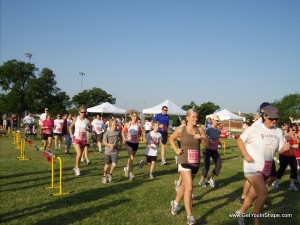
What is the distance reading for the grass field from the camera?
18.2ft

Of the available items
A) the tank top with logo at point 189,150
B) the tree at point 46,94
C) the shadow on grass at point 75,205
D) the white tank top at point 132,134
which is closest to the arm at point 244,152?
the tank top with logo at point 189,150

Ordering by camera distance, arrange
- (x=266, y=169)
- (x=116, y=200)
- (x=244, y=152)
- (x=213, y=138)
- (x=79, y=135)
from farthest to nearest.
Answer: (x=79, y=135)
(x=213, y=138)
(x=116, y=200)
(x=244, y=152)
(x=266, y=169)

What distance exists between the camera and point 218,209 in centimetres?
627

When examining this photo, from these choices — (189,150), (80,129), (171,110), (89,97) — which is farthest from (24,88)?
(189,150)

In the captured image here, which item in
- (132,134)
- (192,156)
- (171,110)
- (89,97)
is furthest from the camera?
(89,97)

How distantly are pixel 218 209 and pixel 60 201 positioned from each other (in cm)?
330

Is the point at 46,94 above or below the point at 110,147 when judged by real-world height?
above

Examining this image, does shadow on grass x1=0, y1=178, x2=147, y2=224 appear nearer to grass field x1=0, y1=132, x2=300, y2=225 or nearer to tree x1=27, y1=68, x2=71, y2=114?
grass field x1=0, y1=132, x2=300, y2=225

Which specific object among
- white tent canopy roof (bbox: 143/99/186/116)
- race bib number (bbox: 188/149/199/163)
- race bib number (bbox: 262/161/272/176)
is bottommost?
race bib number (bbox: 262/161/272/176)

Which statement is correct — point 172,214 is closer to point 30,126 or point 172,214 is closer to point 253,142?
→ point 253,142

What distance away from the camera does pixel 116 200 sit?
22.0 feet

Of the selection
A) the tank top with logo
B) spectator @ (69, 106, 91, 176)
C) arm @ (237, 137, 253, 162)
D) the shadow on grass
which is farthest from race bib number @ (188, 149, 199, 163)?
spectator @ (69, 106, 91, 176)

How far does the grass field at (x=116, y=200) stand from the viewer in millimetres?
5559

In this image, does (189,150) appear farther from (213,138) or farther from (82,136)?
(82,136)
